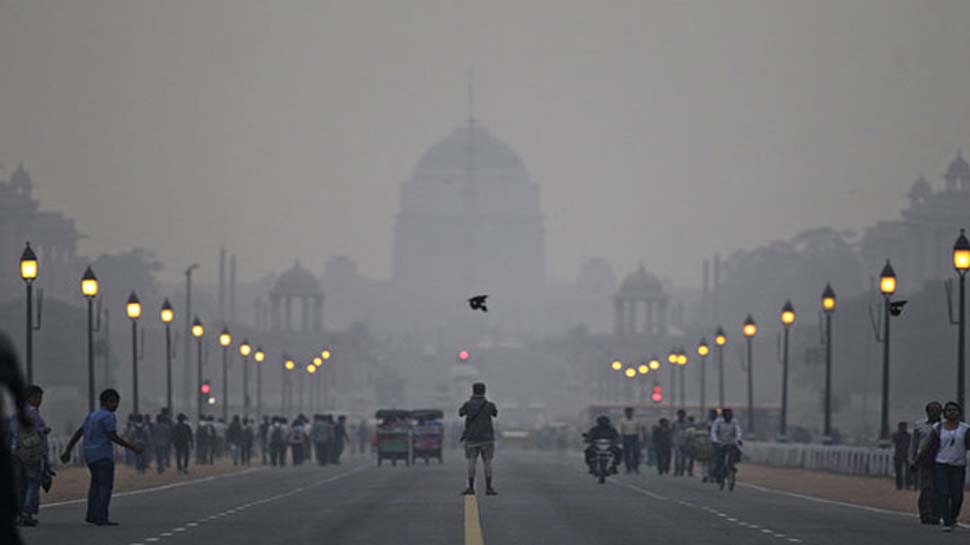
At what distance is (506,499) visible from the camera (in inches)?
1598

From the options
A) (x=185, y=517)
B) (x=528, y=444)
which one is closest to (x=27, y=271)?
(x=185, y=517)

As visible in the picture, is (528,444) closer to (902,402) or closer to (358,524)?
(902,402)

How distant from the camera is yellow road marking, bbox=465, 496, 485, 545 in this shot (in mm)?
25734

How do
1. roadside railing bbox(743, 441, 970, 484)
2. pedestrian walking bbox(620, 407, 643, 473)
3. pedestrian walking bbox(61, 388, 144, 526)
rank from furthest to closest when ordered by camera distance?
pedestrian walking bbox(620, 407, 643, 473)
roadside railing bbox(743, 441, 970, 484)
pedestrian walking bbox(61, 388, 144, 526)

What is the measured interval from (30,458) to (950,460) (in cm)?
1096

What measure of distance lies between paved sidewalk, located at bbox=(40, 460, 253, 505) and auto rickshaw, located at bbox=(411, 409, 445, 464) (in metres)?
12.2

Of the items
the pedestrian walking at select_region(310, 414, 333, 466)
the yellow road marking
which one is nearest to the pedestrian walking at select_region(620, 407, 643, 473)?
the pedestrian walking at select_region(310, 414, 333, 466)

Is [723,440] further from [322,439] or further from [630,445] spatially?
[322,439]

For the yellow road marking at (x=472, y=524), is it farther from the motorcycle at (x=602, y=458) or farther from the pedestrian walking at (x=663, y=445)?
the pedestrian walking at (x=663, y=445)

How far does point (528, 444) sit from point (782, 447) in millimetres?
77564

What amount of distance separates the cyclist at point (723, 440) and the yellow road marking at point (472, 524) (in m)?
13.3

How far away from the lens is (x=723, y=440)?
52938 mm

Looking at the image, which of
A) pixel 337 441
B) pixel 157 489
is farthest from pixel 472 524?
pixel 337 441

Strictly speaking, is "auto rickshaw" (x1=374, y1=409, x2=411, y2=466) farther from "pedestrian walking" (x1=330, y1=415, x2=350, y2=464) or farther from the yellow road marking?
the yellow road marking
